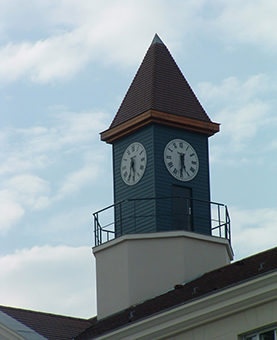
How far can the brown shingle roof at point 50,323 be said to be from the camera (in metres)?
29.7

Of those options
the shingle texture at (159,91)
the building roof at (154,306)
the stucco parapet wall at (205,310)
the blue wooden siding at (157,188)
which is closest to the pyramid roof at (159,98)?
the shingle texture at (159,91)

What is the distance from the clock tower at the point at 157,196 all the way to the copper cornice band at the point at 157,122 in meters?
0.04

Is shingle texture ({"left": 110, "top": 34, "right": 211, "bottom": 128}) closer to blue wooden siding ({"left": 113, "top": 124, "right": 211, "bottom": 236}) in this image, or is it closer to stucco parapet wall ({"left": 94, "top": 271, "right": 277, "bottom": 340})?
blue wooden siding ({"left": 113, "top": 124, "right": 211, "bottom": 236})

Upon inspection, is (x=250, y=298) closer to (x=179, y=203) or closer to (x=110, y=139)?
(x=179, y=203)

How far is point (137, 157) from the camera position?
32.9 m

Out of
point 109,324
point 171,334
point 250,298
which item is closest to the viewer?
point 250,298

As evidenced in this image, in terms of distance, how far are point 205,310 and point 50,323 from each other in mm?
10026

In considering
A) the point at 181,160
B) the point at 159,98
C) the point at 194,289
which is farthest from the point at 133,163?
the point at 194,289

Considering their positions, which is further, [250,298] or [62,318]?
[62,318]

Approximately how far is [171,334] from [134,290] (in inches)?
280

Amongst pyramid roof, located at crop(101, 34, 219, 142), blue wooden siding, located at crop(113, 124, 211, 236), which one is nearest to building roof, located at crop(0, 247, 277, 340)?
blue wooden siding, located at crop(113, 124, 211, 236)

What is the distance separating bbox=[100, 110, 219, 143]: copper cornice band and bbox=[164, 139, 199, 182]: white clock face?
0.67 metres

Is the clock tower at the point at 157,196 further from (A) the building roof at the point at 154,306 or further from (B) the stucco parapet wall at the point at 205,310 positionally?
(B) the stucco parapet wall at the point at 205,310

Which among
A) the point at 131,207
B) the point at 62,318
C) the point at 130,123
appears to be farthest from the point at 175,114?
the point at 62,318
